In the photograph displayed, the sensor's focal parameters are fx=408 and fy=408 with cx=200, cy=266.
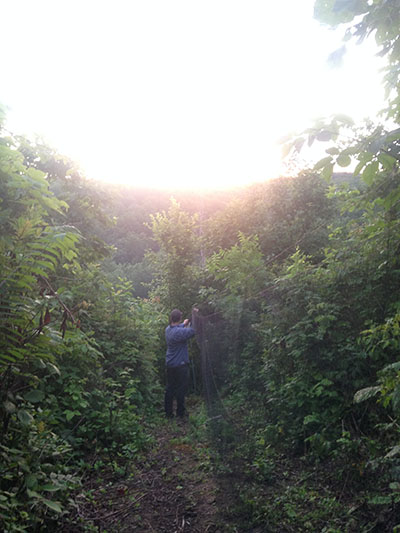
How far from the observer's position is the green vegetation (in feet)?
8.95

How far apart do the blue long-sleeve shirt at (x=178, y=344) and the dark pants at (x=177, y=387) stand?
0.12m

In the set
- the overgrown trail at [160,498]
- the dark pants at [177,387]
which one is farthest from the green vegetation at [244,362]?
the dark pants at [177,387]

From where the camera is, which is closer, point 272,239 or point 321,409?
point 321,409

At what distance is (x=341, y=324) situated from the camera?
4.78 m

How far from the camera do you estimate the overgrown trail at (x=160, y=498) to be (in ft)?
11.3

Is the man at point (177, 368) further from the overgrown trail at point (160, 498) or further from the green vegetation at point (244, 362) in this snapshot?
the overgrown trail at point (160, 498)

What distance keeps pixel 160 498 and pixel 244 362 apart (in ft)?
14.1

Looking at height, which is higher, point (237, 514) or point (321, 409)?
point (321, 409)

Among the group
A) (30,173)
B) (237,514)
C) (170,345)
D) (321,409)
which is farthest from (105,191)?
(237,514)

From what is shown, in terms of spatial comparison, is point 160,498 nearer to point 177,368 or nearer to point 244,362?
point 177,368

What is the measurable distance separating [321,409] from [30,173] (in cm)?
393

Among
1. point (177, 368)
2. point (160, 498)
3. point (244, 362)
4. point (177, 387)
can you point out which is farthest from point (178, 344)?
point (160, 498)

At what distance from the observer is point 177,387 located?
797 centimetres

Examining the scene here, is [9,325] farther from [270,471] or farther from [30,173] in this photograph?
[270,471]
